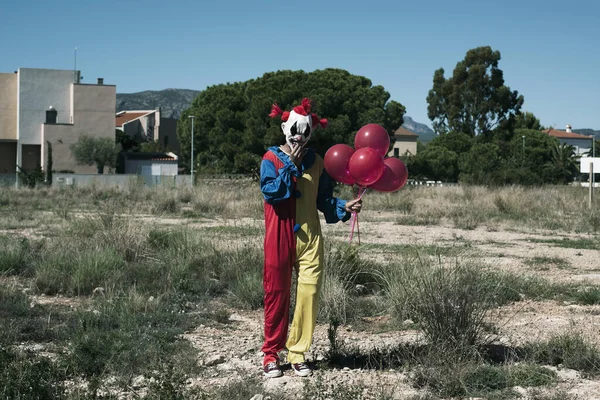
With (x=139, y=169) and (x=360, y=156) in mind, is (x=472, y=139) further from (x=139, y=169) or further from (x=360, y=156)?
(x=360, y=156)

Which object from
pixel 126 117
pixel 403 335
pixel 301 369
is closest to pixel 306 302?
pixel 301 369

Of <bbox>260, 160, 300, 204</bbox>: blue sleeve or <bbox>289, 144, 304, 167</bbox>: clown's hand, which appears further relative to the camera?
<bbox>289, 144, 304, 167</bbox>: clown's hand

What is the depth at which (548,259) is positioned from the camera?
13.4m

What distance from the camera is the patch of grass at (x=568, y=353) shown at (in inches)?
244

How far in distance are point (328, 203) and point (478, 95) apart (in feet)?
220

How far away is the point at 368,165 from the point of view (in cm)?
642

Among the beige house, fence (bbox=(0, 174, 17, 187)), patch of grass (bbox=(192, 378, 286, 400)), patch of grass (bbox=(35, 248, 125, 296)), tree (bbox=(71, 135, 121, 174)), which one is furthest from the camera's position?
the beige house

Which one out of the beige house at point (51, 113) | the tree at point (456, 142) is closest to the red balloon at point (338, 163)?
the beige house at point (51, 113)

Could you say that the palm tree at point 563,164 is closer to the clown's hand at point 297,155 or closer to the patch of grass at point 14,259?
the patch of grass at point 14,259

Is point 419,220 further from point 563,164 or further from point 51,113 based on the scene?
point 563,164

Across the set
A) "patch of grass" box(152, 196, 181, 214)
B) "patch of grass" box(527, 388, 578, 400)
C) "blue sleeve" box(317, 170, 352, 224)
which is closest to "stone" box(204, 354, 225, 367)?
"blue sleeve" box(317, 170, 352, 224)

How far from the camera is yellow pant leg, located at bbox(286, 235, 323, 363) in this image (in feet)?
19.3

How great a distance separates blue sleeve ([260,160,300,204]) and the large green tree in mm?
37408

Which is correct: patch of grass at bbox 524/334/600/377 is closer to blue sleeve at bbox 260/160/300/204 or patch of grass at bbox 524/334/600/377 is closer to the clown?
the clown
